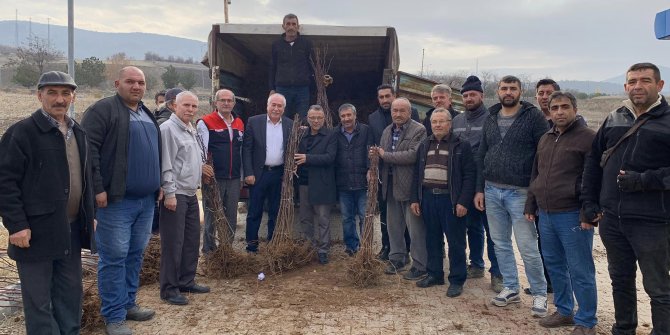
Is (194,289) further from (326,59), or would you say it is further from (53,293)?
(326,59)

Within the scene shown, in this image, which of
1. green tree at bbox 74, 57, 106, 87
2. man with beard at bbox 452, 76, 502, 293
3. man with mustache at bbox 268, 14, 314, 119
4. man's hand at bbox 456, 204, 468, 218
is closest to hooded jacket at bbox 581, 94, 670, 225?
man's hand at bbox 456, 204, 468, 218

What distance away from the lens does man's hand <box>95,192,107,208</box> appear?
10.6 feet

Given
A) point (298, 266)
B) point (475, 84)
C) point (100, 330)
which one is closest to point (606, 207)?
point (475, 84)

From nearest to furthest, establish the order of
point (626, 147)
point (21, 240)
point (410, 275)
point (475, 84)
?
point (21, 240)
point (626, 147)
point (475, 84)
point (410, 275)

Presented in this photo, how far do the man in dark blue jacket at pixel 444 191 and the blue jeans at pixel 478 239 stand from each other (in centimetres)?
29

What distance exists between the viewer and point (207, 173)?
14.9 feet

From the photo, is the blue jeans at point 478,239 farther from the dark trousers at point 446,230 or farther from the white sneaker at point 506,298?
the white sneaker at point 506,298

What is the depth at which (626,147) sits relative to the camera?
298 centimetres

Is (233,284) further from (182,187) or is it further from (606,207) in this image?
(606,207)

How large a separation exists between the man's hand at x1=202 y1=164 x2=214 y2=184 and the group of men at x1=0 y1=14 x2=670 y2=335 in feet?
0.04

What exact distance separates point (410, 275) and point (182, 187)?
238cm

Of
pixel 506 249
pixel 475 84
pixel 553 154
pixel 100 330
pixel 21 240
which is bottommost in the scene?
pixel 100 330

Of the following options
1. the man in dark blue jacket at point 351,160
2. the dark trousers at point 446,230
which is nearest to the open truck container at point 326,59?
the man in dark blue jacket at point 351,160

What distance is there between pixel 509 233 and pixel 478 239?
769 mm
